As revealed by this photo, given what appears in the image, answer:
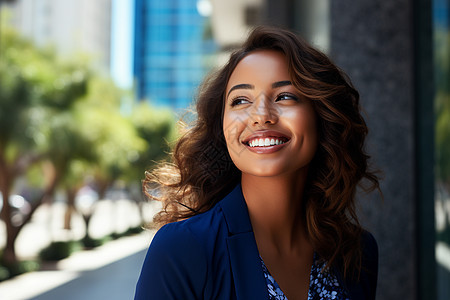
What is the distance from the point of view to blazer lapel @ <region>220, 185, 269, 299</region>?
164 centimetres

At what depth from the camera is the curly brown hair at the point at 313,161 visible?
6.22 ft

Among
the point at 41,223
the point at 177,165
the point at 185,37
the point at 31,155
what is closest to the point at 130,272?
the point at 31,155

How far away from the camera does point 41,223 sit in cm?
2920

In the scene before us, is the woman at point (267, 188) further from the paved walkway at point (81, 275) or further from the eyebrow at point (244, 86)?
the paved walkway at point (81, 275)

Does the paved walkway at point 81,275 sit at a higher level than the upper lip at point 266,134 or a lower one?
lower

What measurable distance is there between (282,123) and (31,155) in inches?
601

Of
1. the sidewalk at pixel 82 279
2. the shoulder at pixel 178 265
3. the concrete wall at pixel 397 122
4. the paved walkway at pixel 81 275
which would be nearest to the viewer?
the shoulder at pixel 178 265

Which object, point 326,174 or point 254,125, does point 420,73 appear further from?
point 254,125

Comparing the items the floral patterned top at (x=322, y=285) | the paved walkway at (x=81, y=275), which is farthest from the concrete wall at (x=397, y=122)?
the paved walkway at (x=81, y=275)

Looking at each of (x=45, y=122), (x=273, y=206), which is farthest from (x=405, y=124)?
(x=45, y=122)

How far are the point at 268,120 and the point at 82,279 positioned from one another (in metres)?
12.9

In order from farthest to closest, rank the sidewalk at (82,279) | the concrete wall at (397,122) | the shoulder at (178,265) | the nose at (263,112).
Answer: the sidewalk at (82,279) < the concrete wall at (397,122) < the nose at (263,112) < the shoulder at (178,265)

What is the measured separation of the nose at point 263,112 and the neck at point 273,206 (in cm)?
25

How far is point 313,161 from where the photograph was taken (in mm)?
2170
